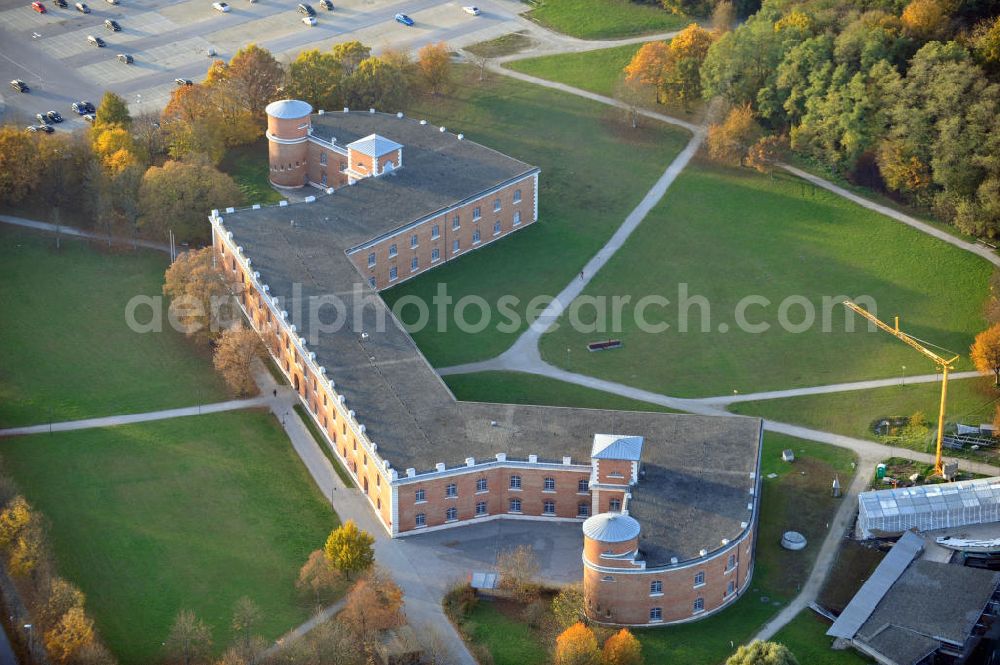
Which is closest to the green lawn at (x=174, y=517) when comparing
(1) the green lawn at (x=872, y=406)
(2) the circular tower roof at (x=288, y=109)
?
(1) the green lawn at (x=872, y=406)

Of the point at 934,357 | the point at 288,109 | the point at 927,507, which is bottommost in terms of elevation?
the point at 927,507

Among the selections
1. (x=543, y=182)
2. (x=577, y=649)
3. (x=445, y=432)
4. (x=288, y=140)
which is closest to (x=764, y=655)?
(x=577, y=649)

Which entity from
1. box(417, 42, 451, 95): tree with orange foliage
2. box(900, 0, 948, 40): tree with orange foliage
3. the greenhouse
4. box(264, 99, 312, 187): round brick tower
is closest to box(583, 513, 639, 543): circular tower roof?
the greenhouse

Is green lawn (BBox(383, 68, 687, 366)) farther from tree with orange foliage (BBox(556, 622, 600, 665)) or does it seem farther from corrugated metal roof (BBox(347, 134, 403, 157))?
tree with orange foliage (BBox(556, 622, 600, 665))

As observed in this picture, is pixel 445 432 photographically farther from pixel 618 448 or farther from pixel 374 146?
pixel 374 146

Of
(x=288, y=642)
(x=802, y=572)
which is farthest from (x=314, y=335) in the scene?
(x=802, y=572)

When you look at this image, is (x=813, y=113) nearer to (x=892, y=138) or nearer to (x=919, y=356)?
(x=892, y=138)
